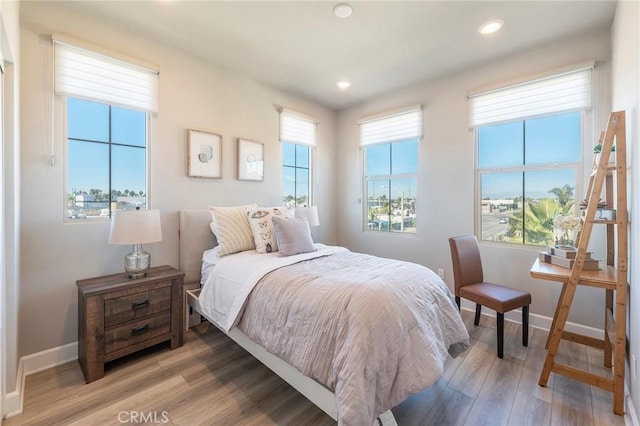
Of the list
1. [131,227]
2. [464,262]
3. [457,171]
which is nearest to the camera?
[131,227]

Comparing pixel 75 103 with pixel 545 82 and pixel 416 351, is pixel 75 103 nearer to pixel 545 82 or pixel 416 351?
pixel 416 351

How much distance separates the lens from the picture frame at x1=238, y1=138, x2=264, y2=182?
325 cm

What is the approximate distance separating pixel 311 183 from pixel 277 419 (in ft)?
10.0

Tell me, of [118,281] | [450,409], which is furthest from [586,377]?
[118,281]

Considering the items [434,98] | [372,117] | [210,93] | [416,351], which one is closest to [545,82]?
[434,98]

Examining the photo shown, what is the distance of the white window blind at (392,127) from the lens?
356cm

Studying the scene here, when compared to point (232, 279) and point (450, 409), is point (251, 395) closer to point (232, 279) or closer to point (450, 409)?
point (232, 279)

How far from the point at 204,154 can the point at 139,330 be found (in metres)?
1.73

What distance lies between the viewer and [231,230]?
2.63 metres

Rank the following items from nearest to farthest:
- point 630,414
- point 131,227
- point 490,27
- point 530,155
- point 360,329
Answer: point 360,329
point 630,414
point 131,227
point 490,27
point 530,155

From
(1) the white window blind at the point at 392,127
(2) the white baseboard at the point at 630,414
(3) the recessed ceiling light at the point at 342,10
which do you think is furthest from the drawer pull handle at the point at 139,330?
(1) the white window blind at the point at 392,127

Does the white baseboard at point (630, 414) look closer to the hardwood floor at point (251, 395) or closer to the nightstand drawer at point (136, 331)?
the hardwood floor at point (251, 395)

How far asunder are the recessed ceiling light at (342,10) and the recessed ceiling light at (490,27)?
3.82ft

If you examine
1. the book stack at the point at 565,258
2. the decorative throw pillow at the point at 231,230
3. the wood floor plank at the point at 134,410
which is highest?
the decorative throw pillow at the point at 231,230
